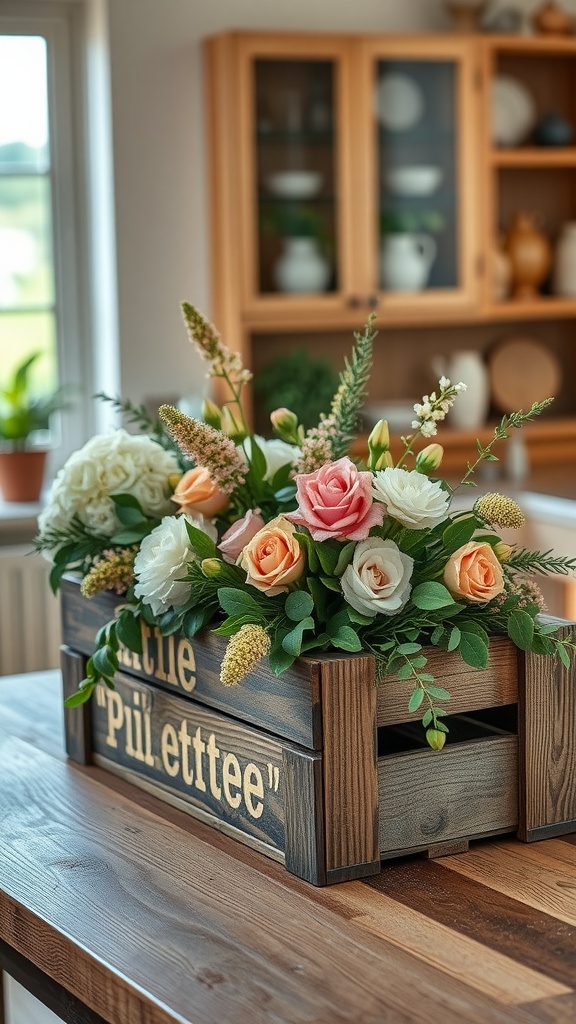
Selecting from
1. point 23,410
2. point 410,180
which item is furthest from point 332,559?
point 410,180

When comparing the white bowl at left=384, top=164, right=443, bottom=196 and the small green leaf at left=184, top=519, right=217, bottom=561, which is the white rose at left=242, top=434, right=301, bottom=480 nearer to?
the small green leaf at left=184, top=519, right=217, bottom=561

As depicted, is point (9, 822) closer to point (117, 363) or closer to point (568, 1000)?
point (568, 1000)

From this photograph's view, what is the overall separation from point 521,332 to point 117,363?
143cm

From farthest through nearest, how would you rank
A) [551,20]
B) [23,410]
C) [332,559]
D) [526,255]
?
[526,255] < [551,20] < [23,410] < [332,559]

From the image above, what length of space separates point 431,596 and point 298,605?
0.38ft

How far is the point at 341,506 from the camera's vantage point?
46.1 inches

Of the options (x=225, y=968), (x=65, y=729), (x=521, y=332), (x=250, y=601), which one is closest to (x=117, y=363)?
(x=521, y=332)

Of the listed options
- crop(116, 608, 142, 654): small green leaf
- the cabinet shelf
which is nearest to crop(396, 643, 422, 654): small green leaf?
crop(116, 608, 142, 654): small green leaf

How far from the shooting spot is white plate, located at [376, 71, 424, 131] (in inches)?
152

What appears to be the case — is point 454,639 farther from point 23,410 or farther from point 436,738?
point 23,410

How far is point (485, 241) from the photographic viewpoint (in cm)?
404

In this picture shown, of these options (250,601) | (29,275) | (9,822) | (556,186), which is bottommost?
(9,822)

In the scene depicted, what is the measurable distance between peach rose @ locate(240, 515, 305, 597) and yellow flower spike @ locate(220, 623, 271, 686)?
0.19 ft

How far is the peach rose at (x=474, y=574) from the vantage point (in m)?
1.18
